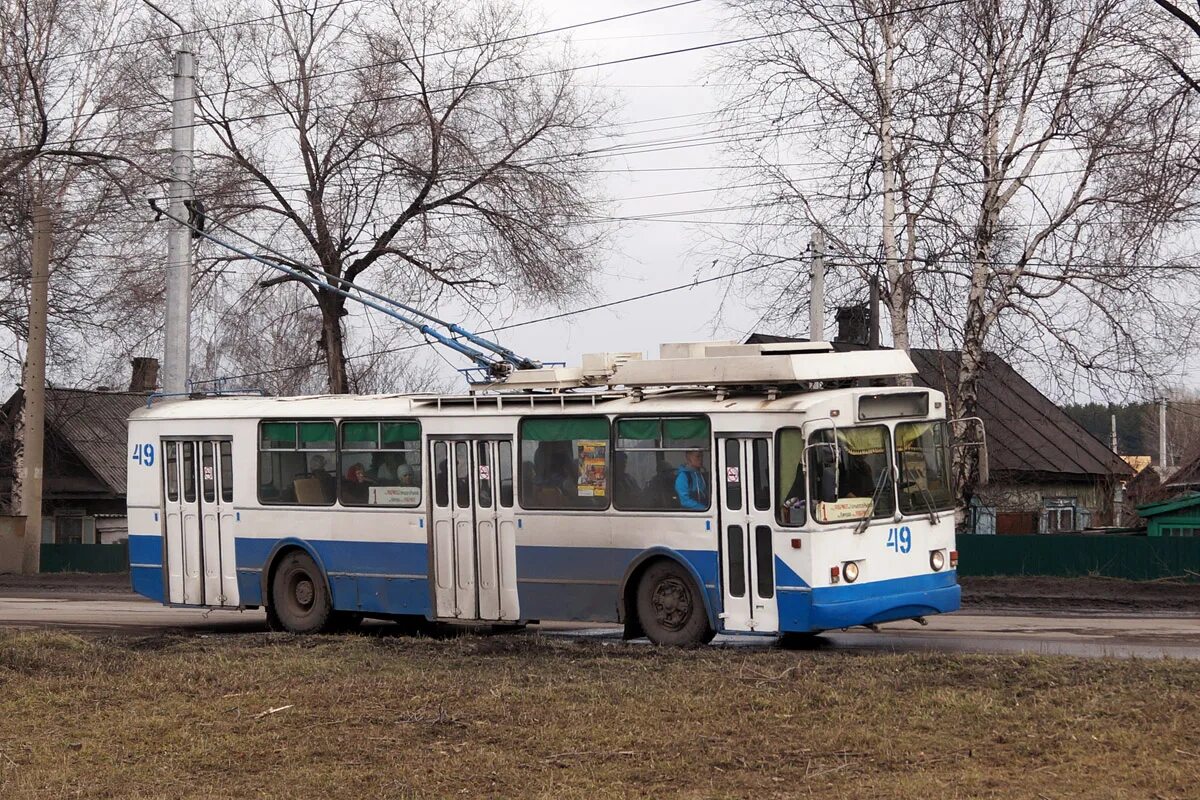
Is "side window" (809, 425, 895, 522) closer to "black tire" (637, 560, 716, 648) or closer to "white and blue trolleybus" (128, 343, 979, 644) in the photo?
"white and blue trolleybus" (128, 343, 979, 644)

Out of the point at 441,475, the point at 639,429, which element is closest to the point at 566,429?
the point at 639,429

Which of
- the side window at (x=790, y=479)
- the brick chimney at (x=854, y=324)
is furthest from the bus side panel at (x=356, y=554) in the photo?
the brick chimney at (x=854, y=324)

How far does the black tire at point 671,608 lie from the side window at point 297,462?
433 centimetres

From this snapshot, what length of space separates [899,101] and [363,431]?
43.5 ft

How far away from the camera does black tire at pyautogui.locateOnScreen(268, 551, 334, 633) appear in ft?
56.1

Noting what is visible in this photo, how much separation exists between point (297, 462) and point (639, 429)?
471 cm

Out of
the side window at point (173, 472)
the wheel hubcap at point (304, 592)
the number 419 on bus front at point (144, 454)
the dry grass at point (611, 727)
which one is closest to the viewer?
the dry grass at point (611, 727)

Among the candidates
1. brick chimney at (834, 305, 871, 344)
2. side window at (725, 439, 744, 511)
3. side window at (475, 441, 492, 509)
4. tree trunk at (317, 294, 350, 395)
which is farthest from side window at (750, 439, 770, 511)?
tree trunk at (317, 294, 350, 395)

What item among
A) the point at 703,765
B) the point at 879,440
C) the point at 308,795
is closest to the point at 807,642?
the point at 879,440

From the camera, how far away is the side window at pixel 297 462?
17.1 metres

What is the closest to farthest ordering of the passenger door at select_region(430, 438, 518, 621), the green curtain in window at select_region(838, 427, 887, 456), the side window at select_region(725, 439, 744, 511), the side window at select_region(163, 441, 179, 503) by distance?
the green curtain in window at select_region(838, 427, 887, 456)
the side window at select_region(725, 439, 744, 511)
the passenger door at select_region(430, 438, 518, 621)
the side window at select_region(163, 441, 179, 503)

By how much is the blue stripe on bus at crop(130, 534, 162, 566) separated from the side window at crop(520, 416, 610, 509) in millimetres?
5528

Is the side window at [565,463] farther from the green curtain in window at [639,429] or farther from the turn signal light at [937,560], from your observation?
the turn signal light at [937,560]

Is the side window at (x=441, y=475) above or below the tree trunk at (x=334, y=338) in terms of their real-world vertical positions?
below
